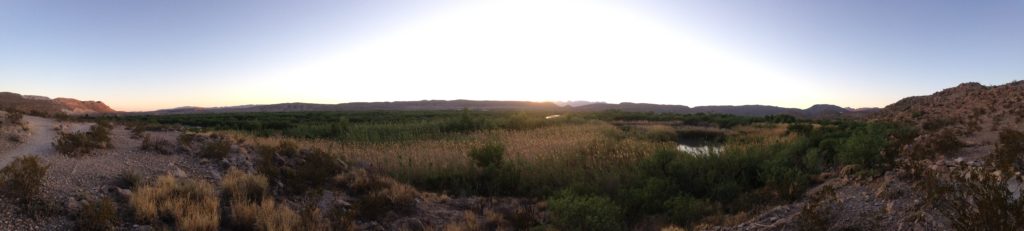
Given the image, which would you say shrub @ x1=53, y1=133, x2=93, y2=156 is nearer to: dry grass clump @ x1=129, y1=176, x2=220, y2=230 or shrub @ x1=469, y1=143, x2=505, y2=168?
dry grass clump @ x1=129, y1=176, x2=220, y2=230

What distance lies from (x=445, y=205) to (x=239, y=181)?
364 cm

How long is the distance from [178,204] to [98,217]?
92 cm

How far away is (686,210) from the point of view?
848cm

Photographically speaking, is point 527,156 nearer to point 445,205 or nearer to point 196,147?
point 445,205

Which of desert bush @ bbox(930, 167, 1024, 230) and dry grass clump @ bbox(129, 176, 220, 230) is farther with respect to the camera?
dry grass clump @ bbox(129, 176, 220, 230)

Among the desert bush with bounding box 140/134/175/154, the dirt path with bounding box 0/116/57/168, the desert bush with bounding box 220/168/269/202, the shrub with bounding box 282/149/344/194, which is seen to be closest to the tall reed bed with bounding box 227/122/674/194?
the shrub with bounding box 282/149/344/194

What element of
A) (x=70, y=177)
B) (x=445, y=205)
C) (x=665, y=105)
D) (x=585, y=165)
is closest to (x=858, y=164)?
(x=585, y=165)

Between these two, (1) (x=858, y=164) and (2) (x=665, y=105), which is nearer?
(1) (x=858, y=164)

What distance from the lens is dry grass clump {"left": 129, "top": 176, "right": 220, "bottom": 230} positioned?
6727 mm

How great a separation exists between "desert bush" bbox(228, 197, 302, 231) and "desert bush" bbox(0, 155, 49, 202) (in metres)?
2.27

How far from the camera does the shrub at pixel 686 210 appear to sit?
838cm

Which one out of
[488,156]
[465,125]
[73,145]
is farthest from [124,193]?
Answer: [465,125]

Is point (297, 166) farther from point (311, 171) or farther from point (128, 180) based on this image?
point (128, 180)

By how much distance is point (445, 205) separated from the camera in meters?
10.1
